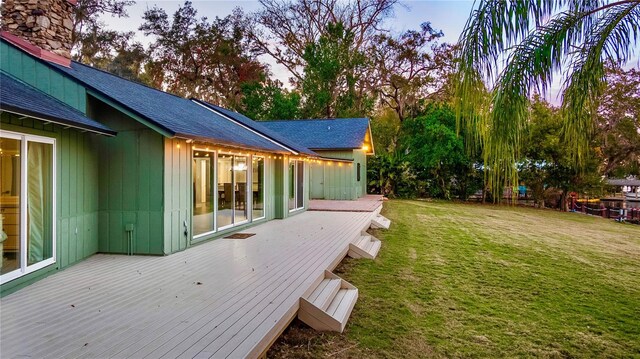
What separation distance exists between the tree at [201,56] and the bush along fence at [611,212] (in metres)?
23.4

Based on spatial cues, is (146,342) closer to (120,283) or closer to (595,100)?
(120,283)

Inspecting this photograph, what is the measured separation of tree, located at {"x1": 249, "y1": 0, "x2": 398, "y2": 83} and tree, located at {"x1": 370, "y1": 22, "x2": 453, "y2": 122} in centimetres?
217

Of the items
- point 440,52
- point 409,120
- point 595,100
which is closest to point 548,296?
point 595,100

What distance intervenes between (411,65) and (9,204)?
2642 cm

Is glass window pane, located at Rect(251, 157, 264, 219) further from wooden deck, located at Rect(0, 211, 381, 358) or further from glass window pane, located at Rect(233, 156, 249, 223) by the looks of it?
wooden deck, located at Rect(0, 211, 381, 358)

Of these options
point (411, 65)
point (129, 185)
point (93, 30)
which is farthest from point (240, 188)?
point (93, 30)

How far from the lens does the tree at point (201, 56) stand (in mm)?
27766

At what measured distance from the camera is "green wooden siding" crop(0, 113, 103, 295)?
A: 4.88 metres

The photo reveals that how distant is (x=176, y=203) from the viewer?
6.53 m

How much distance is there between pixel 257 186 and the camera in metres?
9.86

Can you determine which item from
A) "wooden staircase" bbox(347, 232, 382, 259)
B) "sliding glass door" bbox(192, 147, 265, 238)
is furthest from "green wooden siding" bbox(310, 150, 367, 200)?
"wooden staircase" bbox(347, 232, 382, 259)

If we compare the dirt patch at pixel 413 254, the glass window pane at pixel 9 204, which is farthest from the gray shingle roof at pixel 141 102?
the dirt patch at pixel 413 254

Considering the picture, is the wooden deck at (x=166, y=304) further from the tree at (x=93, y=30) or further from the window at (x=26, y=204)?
the tree at (x=93, y=30)

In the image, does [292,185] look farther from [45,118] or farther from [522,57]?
[522,57]
